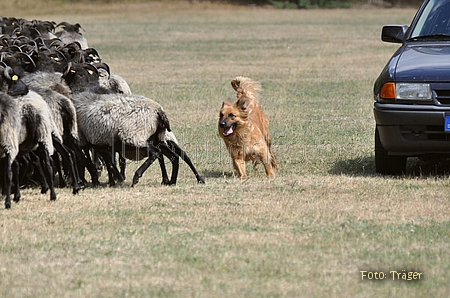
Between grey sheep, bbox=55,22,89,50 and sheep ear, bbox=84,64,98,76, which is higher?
sheep ear, bbox=84,64,98,76

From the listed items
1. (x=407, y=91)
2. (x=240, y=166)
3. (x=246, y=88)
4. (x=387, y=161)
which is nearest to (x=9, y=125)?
(x=240, y=166)

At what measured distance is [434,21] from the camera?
10.9 m

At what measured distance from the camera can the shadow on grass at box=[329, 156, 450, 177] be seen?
35.6ft

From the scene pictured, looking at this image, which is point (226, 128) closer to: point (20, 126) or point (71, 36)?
point (20, 126)

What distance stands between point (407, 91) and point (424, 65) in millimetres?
357

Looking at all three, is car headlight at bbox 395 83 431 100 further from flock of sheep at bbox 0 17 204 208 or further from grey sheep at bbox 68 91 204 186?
grey sheep at bbox 68 91 204 186

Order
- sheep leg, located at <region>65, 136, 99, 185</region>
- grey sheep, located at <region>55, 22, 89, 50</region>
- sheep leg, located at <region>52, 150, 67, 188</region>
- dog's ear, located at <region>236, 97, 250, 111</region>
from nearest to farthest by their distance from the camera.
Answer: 1. sheep leg, located at <region>65, 136, 99, 185</region>
2. sheep leg, located at <region>52, 150, 67, 188</region>
3. dog's ear, located at <region>236, 97, 250, 111</region>
4. grey sheep, located at <region>55, 22, 89, 50</region>

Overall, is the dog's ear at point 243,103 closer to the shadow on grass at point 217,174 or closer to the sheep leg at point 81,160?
the shadow on grass at point 217,174

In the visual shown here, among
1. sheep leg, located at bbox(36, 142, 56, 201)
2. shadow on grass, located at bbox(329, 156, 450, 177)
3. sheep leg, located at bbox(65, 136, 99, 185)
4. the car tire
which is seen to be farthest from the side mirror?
sheep leg, located at bbox(36, 142, 56, 201)

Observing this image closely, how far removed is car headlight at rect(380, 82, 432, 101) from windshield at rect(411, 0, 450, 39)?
1273 mm

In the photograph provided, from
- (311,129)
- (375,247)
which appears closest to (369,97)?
(311,129)

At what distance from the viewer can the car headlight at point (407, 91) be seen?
9609mm

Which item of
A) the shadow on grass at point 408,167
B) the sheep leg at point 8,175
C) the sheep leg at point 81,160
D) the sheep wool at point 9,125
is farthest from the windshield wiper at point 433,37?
the sheep leg at point 8,175

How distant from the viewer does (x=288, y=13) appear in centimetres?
5875
